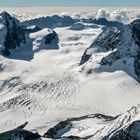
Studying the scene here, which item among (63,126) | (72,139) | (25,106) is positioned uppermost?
(72,139)

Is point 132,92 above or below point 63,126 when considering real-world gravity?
below

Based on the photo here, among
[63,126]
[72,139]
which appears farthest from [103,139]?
[63,126]

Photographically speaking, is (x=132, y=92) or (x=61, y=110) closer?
(x=61, y=110)

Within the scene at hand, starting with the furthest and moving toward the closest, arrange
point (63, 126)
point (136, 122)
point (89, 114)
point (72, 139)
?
point (89, 114), point (63, 126), point (72, 139), point (136, 122)

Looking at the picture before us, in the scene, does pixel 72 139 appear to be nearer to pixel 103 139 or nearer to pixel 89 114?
pixel 103 139

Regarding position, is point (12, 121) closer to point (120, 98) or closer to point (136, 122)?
point (120, 98)

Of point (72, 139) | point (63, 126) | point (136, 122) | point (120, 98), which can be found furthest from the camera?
point (120, 98)

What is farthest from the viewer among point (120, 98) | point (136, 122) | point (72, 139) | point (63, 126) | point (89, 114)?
point (120, 98)

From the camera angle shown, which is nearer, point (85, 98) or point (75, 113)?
point (75, 113)

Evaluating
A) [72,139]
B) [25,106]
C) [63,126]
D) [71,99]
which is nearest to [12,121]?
[25,106]
